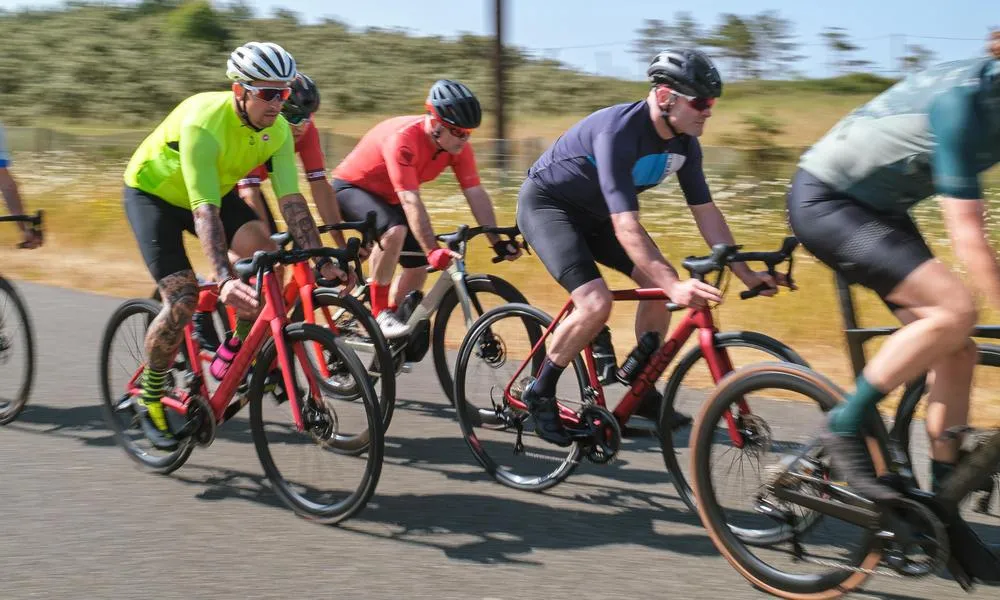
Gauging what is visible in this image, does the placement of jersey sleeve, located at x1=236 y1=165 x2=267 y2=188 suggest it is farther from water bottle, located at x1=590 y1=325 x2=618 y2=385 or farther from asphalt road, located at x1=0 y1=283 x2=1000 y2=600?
water bottle, located at x1=590 y1=325 x2=618 y2=385

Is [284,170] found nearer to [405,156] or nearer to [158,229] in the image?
[158,229]

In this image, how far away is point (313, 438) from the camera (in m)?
4.91

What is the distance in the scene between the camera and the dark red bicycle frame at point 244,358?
15.8ft

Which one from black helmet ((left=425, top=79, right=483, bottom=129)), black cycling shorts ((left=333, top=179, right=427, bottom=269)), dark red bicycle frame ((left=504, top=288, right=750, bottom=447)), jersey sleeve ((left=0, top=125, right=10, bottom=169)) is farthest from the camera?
black cycling shorts ((left=333, top=179, right=427, bottom=269))

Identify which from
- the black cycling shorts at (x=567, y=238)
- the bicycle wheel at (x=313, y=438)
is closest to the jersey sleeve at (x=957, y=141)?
the black cycling shorts at (x=567, y=238)

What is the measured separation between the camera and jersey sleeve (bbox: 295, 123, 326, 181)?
6.86m

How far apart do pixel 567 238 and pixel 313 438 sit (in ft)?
4.64

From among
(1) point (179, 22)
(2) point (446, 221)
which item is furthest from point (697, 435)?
(1) point (179, 22)

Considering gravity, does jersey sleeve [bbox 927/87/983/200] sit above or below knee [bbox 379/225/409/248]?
above

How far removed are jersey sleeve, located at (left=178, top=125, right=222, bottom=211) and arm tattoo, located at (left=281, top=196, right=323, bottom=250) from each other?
566mm

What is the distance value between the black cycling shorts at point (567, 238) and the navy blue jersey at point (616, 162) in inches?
2.6

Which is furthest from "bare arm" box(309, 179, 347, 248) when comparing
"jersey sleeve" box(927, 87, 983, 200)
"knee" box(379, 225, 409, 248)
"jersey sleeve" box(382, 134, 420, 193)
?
"jersey sleeve" box(927, 87, 983, 200)

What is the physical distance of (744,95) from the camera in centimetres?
3225

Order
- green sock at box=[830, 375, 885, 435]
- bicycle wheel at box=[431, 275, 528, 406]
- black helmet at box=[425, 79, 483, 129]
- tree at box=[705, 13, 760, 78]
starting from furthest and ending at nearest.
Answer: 1. tree at box=[705, 13, 760, 78]
2. black helmet at box=[425, 79, 483, 129]
3. bicycle wheel at box=[431, 275, 528, 406]
4. green sock at box=[830, 375, 885, 435]
